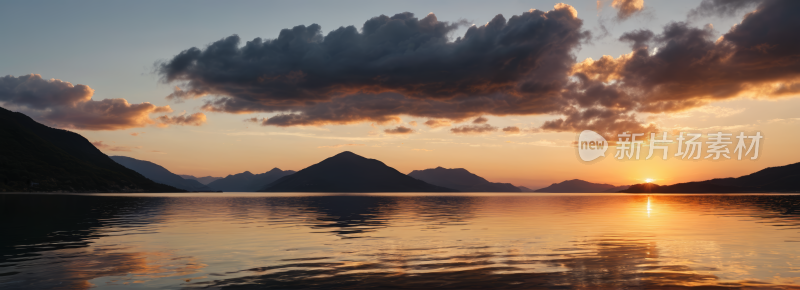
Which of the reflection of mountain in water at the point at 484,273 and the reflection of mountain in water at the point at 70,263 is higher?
the reflection of mountain in water at the point at 484,273

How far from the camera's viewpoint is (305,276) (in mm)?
23281

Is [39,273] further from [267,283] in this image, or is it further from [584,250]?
[584,250]

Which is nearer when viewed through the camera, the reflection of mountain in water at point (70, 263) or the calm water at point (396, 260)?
Result: the calm water at point (396, 260)

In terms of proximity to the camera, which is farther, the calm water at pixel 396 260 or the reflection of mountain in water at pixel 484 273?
the calm water at pixel 396 260

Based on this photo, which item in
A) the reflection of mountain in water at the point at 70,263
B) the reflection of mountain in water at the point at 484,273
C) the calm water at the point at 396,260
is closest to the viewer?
the reflection of mountain in water at the point at 484,273

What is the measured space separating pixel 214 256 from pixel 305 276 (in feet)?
34.5

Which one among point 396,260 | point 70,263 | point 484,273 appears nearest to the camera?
point 484,273

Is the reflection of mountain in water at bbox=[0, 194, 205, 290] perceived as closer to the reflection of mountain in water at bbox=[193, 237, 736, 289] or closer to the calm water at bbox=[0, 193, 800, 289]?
the calm water at bbox=[0, 193, 800, 289]

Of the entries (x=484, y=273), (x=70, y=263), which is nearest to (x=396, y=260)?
(x=484, y=273)

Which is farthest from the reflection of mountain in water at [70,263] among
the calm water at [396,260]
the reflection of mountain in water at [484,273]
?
the reflection of mountain in water at [484,273]

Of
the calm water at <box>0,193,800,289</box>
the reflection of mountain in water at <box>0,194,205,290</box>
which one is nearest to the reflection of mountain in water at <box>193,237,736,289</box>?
the calm water at <box>0,193,800,289</box>

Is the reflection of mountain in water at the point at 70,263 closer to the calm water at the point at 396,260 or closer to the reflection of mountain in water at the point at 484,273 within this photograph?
the calm water at the point at 396,260

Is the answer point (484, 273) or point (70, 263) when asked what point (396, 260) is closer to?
point (484, 273)

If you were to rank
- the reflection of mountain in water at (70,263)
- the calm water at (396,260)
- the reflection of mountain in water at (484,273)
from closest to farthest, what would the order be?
the reflection of mountain in water at (484,273) → the calm water at (396,260) → the reflection of mountain in water at (70,263)
